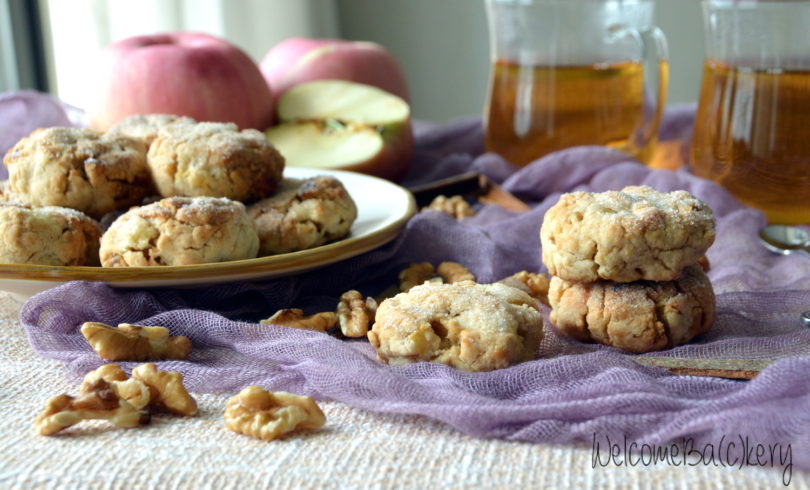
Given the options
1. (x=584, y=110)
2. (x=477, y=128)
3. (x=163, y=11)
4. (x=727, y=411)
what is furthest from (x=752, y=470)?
(x=163, y=11)

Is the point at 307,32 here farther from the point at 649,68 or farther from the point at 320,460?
the point at 320,460

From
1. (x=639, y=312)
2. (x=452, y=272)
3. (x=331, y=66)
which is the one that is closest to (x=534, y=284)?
(x=452, y=272)

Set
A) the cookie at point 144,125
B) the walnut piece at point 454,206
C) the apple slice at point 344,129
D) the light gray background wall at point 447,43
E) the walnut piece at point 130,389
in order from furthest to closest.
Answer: the light gray background wall at point 447,43 → the apple slice at point 344,129 → the walnut piece at point 454,206 → the cookie at point 144,125 → the walnut piece at point 130,389

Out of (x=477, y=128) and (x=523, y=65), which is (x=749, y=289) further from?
(x=477, y=128)

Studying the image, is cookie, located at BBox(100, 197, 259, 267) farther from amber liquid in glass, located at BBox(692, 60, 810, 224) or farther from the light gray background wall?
the light gray background wall

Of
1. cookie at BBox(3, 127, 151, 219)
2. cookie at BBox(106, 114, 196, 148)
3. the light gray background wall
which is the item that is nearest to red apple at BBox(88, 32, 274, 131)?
cookie at BBox(106, 114, 196, 148)

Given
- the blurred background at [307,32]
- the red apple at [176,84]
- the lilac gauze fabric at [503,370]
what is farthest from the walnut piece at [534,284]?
the blurred background at [307,32]

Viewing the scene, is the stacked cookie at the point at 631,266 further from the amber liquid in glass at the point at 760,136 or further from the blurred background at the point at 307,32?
the blurred background at the point at 307,32
